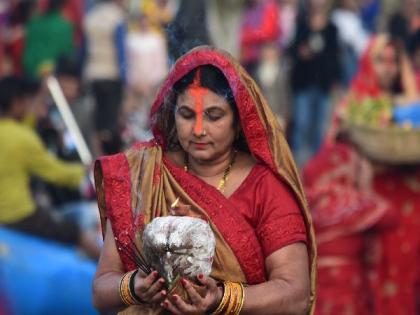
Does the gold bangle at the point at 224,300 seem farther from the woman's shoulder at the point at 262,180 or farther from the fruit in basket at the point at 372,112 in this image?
the fruit in basket at the point at 372,112

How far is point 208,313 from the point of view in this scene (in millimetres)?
4555

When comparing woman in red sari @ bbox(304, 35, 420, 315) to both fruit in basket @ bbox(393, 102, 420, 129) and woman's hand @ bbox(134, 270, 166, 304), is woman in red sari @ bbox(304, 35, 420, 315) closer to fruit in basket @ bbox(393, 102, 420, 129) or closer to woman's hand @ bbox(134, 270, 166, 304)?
fruit in basket @ bbox(393, 102, 420, 129)

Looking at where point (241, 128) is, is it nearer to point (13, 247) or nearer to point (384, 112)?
point (384, 112)

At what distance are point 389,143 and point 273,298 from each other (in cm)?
375

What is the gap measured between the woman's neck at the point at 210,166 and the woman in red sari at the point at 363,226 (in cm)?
365

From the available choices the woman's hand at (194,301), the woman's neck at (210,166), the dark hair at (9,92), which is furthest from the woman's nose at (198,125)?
the dark hair at (9,92)

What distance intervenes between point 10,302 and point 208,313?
4.56 m

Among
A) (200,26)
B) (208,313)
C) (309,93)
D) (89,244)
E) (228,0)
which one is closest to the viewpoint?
(208,313)

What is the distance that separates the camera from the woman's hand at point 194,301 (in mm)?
4418

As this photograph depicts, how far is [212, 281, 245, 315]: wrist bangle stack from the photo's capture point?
457 cm

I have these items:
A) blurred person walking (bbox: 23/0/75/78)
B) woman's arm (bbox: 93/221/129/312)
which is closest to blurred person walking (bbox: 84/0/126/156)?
blurred person walking (bbox: 23/0/75/78)

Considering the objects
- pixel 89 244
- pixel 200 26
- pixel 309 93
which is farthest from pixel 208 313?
pixel 309 93

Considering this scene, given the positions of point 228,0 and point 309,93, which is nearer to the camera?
point 309,93

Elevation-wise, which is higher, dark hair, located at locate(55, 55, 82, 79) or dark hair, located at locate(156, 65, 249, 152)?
dark hair, located at locate(55, 55, 82, 79)
